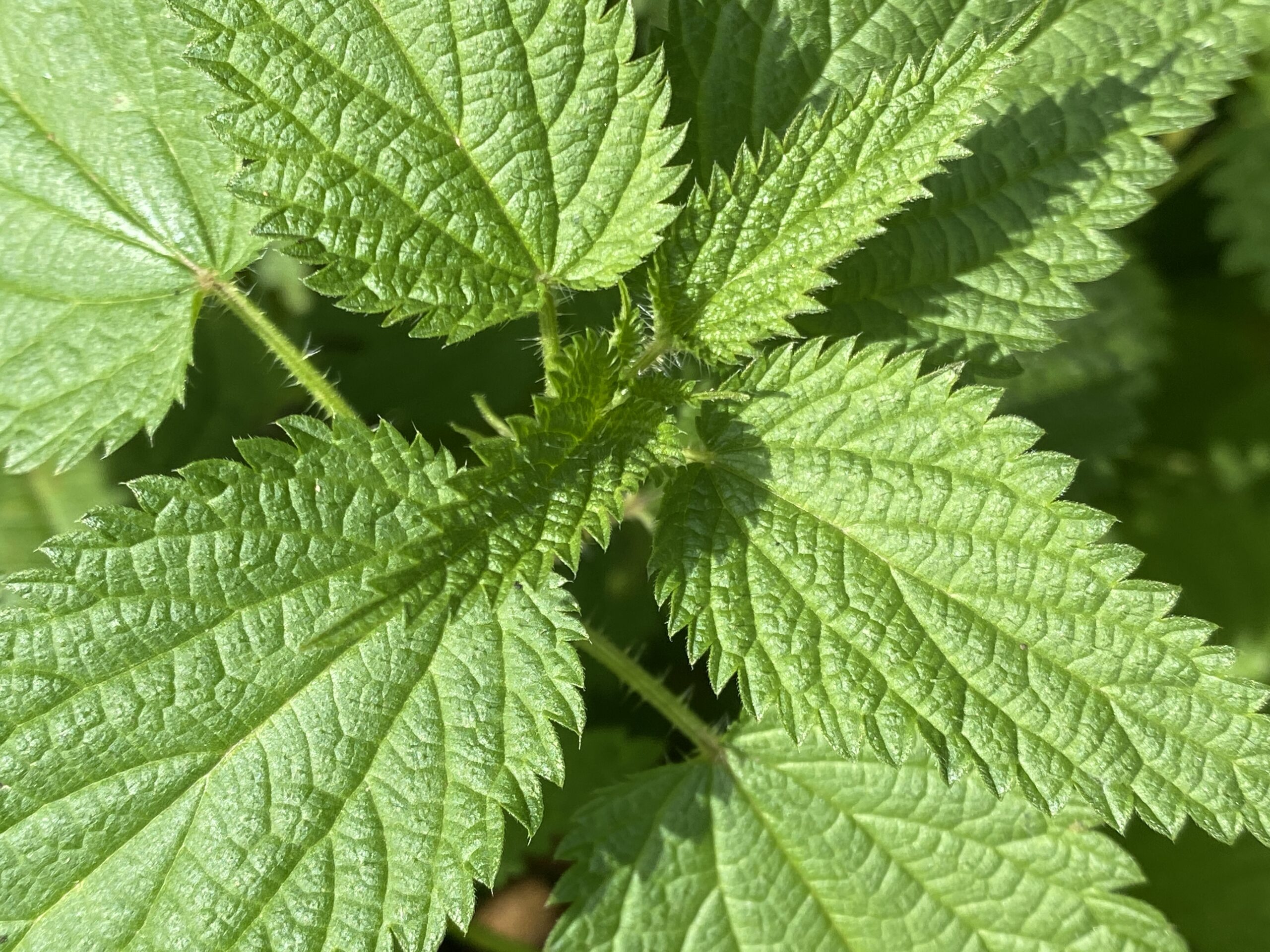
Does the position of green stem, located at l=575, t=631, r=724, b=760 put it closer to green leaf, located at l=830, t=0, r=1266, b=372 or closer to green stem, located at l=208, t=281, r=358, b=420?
green stem, located at l=208, t=281, r=358, b=420

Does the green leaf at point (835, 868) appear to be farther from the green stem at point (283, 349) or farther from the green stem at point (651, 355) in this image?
the green stem at point (283, 349)

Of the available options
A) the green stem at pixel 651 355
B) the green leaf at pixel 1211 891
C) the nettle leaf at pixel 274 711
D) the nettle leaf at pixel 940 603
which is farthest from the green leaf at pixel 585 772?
the green leaf at pixel 1211 891

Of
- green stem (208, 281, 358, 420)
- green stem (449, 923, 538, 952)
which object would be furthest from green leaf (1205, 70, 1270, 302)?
green stem (449, 923, 538, 952)

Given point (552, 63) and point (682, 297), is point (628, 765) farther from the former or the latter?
point (552, 63)

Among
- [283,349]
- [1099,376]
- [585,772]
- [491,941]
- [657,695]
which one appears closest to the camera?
[283,349]

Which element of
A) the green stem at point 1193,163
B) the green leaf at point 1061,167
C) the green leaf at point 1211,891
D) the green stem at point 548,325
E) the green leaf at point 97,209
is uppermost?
the green leaf at point 97,209

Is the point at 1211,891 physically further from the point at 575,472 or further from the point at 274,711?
the point at 274,711

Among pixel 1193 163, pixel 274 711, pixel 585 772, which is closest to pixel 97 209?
pixel 274 711
